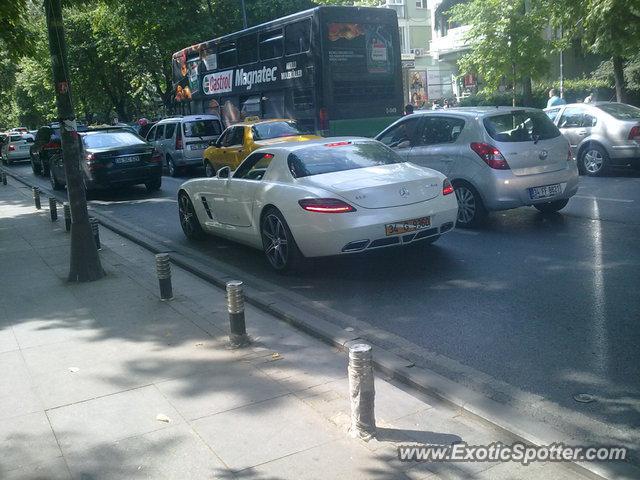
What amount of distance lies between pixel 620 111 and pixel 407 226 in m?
9.74

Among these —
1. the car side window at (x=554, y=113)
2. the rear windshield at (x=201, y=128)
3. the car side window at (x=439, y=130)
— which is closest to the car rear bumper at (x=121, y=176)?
the rear windshield at (x=201, y=128)

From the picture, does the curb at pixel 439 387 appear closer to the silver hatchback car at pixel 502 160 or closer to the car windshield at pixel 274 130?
the silver hatchback car at pixel 502 160

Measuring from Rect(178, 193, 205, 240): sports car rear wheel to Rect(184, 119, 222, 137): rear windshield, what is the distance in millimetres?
10482

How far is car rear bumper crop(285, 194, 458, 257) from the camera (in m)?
7.03

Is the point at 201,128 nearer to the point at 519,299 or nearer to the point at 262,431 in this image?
the point at 519,299

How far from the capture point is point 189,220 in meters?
10.3

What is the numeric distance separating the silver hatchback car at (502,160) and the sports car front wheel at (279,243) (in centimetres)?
317

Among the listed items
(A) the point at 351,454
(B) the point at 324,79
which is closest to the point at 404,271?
(A) the point at 351,454

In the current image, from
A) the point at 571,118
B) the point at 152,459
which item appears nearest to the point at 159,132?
the point at 571,118

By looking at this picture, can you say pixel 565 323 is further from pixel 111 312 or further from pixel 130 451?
pixel 111 312

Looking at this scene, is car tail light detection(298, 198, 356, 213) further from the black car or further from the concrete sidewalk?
the black car

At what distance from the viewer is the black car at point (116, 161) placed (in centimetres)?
1617

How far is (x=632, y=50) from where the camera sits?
64.1 ft

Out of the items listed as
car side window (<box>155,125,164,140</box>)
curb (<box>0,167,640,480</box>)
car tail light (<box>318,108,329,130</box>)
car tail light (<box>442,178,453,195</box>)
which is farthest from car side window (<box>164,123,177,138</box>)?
car tail light (<box>442,178,453,195</box>)
